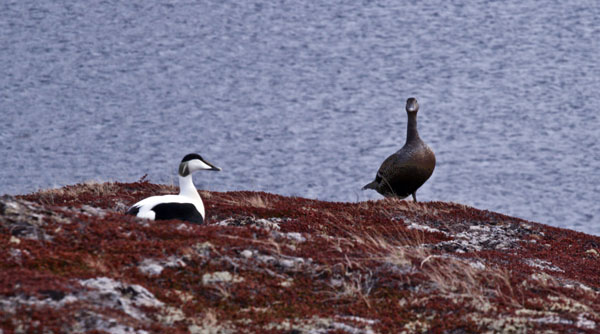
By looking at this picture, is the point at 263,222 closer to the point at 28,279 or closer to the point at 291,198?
the point at 291,198

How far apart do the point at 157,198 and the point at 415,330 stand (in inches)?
235

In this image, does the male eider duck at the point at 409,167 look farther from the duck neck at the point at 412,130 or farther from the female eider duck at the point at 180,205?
the female eider duck at the point at 180,205

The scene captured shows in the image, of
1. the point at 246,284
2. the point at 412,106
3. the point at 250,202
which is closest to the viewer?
the point at 246,284

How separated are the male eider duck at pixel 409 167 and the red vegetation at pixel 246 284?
234 inches

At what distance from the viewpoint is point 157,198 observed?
12.2 m

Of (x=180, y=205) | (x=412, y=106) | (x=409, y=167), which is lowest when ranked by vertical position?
(x=409, y=167)

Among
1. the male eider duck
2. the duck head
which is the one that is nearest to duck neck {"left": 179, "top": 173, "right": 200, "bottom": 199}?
the male eider duck

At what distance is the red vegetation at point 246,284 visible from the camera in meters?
7.00

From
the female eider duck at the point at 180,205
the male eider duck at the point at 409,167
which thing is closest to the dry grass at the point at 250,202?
the female eider duck at the point at 180,205

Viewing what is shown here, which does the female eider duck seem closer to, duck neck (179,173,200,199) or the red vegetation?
duck neck (179,173,200,199)

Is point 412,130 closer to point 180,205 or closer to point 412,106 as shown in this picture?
point 412,106

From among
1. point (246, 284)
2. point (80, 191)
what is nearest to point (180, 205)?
point (246, 284)

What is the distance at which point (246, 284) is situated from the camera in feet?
26.5

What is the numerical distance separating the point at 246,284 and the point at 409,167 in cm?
960
